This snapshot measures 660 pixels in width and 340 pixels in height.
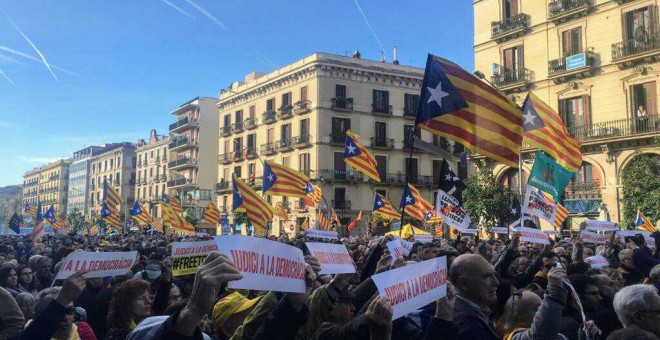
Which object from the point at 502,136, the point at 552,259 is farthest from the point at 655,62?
the point at 552,259

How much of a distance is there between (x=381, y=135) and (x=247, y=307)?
44.4m

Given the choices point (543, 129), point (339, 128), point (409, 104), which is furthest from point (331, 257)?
point (409, 104)

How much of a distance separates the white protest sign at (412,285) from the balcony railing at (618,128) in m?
26.9

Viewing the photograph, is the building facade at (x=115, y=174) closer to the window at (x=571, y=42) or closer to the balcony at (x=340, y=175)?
the balcony at (x=340, y=175)

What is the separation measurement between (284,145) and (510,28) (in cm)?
2338

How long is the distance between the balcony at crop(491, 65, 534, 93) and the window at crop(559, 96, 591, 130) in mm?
2355

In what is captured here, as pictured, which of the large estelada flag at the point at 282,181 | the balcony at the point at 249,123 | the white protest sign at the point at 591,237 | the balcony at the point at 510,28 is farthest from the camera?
the balcony at the point at 249,123

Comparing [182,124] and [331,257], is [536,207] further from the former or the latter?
[182,124]

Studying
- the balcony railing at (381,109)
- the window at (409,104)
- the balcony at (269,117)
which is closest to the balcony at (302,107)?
the balcony at (269,117)

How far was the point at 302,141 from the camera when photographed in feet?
157

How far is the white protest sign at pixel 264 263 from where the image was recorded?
3186 millimetres

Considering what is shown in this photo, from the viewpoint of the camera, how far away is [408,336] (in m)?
3.72

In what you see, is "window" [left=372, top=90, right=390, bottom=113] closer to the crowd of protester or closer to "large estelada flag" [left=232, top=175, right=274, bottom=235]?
"large estelada flag" [left=232, top=175, right=274, bottom=235]

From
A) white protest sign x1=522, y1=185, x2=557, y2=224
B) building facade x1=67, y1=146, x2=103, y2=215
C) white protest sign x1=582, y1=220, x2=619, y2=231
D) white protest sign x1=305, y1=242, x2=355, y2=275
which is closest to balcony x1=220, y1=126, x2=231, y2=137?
white protest sign x1=582, y1=220, x2=619, y2=231
